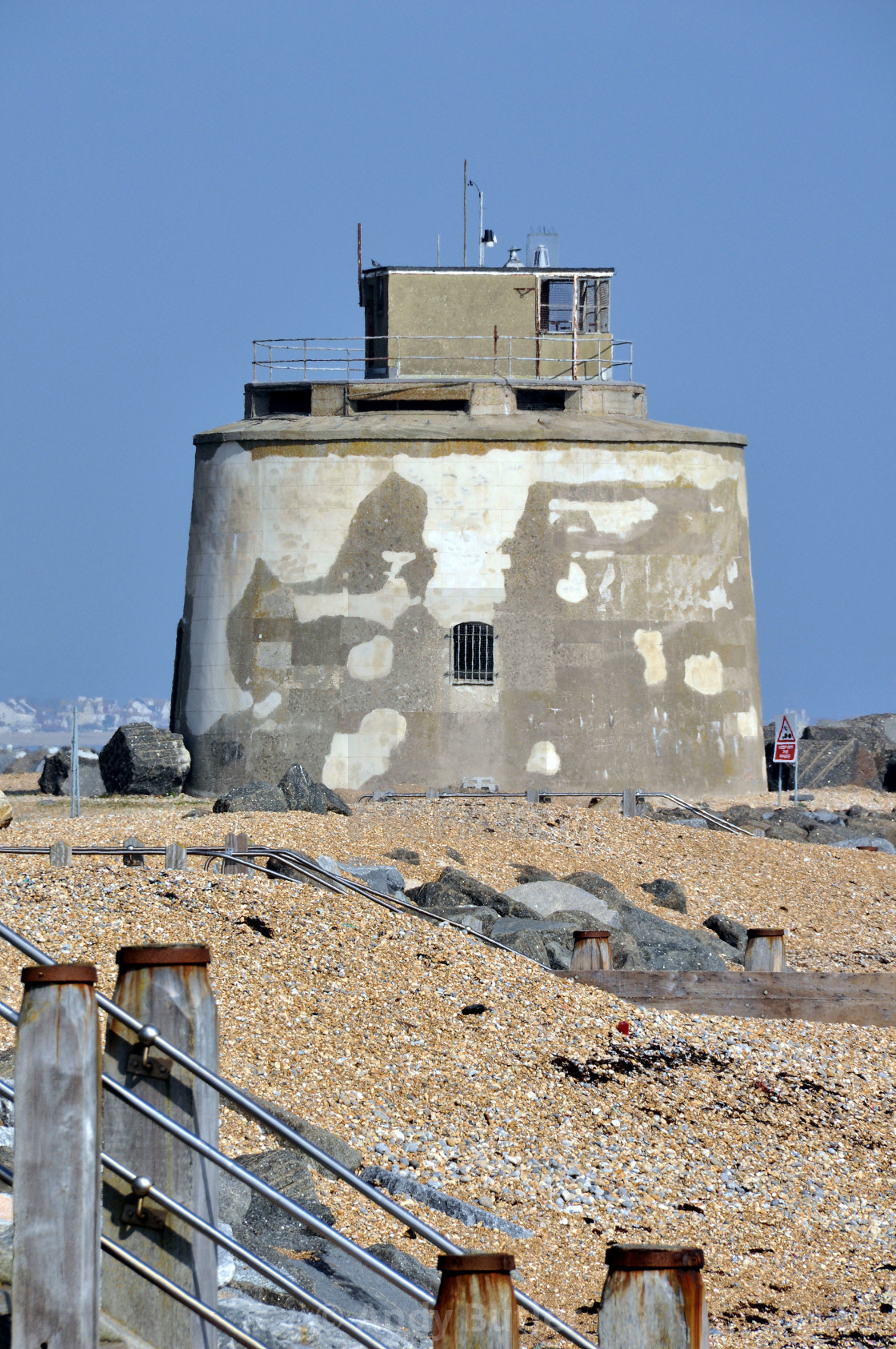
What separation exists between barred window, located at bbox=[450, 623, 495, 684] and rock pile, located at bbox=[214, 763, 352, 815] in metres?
4.62

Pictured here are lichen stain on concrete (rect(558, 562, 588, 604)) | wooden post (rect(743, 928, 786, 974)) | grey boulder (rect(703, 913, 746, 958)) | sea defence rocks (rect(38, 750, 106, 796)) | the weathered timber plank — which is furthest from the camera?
sea defence rocks (rect(38, 750, 106, 796))

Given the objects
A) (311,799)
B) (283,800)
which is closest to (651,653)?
(311,799)

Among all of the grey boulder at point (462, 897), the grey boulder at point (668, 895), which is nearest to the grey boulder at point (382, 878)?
the grey boulder at point (462, 897)

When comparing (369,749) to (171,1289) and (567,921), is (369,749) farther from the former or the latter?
(171,1289)

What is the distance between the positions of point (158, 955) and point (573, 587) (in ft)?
70.7

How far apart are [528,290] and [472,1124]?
22.1 metres

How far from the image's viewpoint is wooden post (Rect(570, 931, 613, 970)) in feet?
38.8

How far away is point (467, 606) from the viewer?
84.0 ft

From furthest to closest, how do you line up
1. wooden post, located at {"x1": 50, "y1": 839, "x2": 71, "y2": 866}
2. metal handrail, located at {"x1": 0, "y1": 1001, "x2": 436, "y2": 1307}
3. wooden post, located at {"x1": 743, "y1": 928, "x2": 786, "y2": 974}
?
wooden post, located at {"x1": 743, "y1": 928, "x2": 786, "y2": 974}, wooden post, located at {"x1": 50, "y1": 839, "x2": 71, "y2": 866}, metal handrail, located at {"x1": 0, "y1": 1001, "x2": 436, "y2": 1307}

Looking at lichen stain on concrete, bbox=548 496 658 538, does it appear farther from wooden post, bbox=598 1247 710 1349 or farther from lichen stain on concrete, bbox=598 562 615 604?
wooden post, bbox=598 1247 710 1349

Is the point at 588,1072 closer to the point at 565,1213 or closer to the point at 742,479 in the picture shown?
the point at 565,1213

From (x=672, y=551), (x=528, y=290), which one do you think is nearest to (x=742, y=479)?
(x=672, y=551)

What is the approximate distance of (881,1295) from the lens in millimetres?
7777

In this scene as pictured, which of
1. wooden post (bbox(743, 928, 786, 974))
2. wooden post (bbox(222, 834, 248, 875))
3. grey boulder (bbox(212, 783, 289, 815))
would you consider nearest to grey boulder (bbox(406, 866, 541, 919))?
wooden post (bbox(222, 834, 248, 875))
